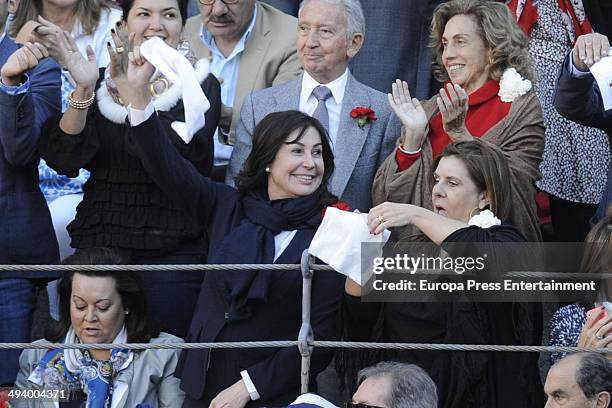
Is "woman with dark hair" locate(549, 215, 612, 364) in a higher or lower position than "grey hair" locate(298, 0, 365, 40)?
lower

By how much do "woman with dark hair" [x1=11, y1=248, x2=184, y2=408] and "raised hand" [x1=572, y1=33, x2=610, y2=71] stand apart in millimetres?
1903

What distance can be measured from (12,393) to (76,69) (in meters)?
1.29

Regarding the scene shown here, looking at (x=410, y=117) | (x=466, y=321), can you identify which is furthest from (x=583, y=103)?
(x=466, y=321)

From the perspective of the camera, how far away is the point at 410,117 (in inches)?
231

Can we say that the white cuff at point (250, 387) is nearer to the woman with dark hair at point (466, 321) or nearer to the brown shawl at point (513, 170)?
the woman with dark hair at point (466, 321)

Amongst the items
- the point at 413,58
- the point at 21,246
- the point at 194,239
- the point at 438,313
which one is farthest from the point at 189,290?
the point at 413,58

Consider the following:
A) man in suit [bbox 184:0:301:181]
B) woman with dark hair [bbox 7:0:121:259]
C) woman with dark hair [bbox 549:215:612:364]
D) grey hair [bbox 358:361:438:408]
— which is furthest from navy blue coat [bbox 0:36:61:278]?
woman with dark hair [bbox 549:215:612:364]

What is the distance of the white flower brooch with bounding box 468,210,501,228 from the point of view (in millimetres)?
5207

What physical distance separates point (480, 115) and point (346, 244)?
1280 mm

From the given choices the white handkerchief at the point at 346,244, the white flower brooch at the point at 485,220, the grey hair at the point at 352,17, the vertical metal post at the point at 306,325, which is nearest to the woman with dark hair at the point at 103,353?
the vertical metal post at the point at 306,325

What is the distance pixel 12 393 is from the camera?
5578 millimetres

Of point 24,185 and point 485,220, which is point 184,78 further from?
point 485,220

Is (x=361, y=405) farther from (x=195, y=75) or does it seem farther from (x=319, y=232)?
(x=195, y=75)

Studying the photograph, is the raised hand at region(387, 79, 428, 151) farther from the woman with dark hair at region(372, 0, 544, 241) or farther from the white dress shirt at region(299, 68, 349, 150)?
the white dress shirt at region(299, 68, 349, 150)
